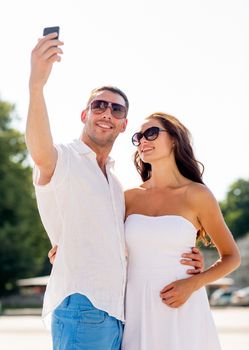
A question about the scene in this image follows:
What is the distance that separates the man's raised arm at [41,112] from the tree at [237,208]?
83244 mm

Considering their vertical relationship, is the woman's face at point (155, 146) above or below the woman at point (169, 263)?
above

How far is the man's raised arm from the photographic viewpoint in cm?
390

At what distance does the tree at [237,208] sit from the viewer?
288 feet

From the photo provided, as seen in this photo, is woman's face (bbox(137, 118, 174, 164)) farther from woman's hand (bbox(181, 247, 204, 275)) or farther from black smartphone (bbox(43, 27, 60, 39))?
black smartphone (bbox(43, 27, 60, 39))

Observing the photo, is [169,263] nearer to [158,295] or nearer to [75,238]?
[158,295]

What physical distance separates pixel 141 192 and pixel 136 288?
2.86ft

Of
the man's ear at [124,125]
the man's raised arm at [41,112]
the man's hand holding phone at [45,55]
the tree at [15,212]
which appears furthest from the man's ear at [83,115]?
the tree at [15,212]

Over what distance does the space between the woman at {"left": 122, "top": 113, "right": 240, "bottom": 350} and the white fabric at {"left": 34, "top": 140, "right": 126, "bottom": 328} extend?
1.24 ft

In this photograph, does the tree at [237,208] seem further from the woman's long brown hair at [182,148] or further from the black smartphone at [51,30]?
the black smartphone at [51,30]

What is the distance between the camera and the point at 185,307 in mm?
4703

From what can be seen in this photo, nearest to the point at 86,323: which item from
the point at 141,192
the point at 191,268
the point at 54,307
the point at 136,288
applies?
the point at 54,307

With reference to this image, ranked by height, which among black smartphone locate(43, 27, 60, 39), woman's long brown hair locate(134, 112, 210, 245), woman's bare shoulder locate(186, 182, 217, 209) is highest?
black smartphone locate(43, 27, 60, 39)

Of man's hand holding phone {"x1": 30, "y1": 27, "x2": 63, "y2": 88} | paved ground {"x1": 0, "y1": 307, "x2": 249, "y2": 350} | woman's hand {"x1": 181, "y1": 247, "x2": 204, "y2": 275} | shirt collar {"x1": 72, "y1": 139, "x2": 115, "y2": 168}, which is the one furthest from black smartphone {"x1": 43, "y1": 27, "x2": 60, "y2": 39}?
paved ground {"x1": 0, "y1": 307, "x2": 249, "y2": 350}

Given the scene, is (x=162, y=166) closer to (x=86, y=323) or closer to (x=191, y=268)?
(x=191, y=268)
